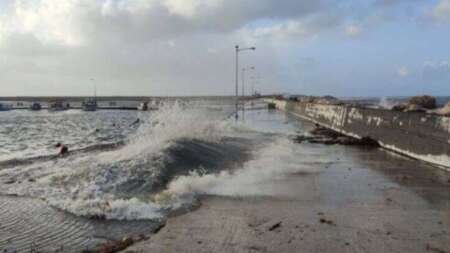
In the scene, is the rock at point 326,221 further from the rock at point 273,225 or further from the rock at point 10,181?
the rock at point 10,181

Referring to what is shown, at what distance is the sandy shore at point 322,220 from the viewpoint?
6387 mm

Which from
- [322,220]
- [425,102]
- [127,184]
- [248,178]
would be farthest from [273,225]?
[425,102]

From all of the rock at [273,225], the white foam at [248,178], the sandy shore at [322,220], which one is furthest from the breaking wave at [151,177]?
the rock at [273,225]

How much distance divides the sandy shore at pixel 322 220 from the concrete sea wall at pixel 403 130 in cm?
262

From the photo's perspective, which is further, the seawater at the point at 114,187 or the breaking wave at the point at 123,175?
the breaking wave at the point at 123,175

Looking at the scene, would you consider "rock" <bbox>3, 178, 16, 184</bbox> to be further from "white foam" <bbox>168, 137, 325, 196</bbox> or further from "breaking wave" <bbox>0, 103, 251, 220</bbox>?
"white foam" <bbox>168, 137, 325, 196</bbox>

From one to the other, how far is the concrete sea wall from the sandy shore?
2615mm

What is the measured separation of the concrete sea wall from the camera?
14.1 meters

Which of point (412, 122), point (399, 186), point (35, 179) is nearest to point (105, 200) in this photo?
point (35, 179)

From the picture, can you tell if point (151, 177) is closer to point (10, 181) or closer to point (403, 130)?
point (10, 181)

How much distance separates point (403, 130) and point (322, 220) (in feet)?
37.1

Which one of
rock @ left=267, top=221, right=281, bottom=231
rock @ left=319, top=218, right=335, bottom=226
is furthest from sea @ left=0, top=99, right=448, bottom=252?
rock @ left=319, top=218, right=335, bottom=226

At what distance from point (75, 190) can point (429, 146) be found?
37.5 feet

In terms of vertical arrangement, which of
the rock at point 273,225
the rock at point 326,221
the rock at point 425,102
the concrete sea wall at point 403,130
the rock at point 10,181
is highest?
the rock at point 425,102
